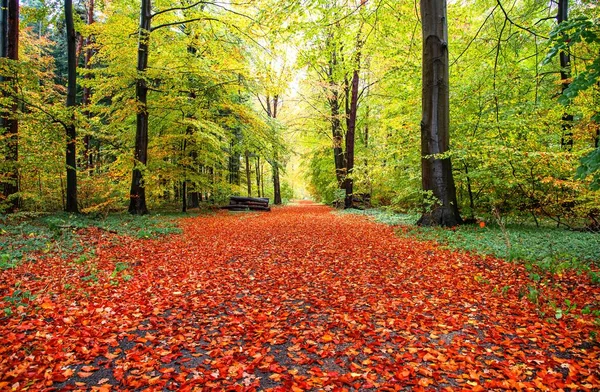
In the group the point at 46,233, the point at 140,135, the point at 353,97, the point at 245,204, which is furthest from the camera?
the point at 245,204

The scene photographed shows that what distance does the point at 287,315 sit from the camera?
3730 mm

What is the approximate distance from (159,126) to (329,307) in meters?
13.1

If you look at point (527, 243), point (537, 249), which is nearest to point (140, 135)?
point (527, 243)

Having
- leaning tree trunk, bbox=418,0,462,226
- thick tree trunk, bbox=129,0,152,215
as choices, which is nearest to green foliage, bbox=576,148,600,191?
leaning tree trunk, bbox=418,0,462,226

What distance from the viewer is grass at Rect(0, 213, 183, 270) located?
5.32 metres

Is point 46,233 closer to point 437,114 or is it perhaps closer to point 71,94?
point 71,94

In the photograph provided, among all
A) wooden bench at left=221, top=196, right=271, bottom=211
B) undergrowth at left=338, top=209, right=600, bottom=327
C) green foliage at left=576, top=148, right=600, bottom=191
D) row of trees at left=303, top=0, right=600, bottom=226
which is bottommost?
undergrowth at left=338, top=209, right=600, bottom=327

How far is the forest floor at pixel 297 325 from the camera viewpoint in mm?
2514

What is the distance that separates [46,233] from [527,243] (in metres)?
9.77

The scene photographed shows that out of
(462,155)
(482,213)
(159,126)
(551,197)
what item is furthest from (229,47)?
(551,197)

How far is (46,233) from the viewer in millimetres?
6641

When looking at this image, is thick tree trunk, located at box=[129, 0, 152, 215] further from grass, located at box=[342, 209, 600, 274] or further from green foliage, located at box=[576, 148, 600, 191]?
green foliage, located at box=[576, 148, 600, 191]

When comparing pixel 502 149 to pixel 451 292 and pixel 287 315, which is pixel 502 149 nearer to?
pixel 451 292

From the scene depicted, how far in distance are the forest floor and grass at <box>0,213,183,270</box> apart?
305 mm
